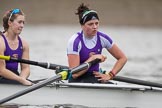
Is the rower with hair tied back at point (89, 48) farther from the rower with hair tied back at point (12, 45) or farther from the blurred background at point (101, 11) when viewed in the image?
the blurred background at point (101, 11)

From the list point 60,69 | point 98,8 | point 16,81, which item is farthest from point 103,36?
point 98,8

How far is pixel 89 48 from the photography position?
29.0ft

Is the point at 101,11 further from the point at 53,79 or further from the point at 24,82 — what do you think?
the point at 53,79

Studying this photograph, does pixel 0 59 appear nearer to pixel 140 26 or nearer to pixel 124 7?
pixel 140 26

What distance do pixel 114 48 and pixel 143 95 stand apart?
2.90 feet

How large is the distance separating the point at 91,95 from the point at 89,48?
70cm

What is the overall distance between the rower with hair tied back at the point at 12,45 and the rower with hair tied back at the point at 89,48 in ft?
2.49

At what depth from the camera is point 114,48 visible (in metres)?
9.01

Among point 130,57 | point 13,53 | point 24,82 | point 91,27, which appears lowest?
point 24,82

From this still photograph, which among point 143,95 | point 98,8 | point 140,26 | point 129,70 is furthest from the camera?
point 98,8

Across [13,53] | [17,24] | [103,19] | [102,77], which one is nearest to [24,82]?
[13,53]

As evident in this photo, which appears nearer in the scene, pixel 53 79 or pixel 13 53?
pixel 53 79

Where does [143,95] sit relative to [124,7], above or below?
below

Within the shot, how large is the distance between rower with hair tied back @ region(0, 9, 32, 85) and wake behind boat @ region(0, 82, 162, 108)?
0.45ft
